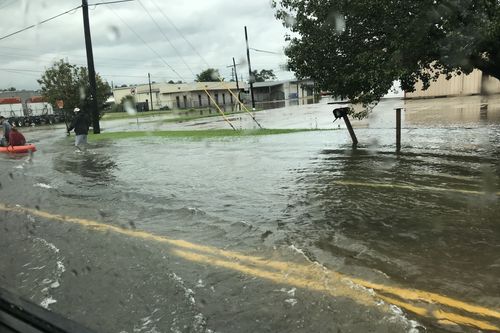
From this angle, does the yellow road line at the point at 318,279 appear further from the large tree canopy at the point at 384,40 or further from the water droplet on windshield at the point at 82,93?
the water droplet on windshield at the point at 82,93

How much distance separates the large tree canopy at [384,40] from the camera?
25.0 feet

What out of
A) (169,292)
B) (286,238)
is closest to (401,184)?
(286,238)

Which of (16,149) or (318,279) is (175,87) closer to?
(16,149)

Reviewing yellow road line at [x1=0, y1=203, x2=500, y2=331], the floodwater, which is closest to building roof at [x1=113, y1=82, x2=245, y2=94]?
the floodwater

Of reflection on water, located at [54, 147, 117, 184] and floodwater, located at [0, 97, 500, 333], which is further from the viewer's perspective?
reflection on water, located at [54, 147, 117, 184]

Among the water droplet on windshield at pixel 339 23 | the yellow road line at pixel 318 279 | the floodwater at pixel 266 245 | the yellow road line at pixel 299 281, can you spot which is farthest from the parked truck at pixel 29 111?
the yellow road line at pixel 299 281

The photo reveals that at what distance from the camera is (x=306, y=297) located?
404 centimetres

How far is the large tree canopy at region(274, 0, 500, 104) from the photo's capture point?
25.0ft

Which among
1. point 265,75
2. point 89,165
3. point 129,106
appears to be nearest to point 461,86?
point 89,165

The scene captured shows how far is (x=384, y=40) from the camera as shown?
30.7 feet

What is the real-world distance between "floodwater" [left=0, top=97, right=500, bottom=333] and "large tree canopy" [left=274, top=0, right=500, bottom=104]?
2091 millimetres

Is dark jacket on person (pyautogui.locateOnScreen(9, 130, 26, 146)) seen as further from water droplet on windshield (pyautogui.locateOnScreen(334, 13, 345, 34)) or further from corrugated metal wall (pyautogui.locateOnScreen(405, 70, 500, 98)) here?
corrugated metal wall (pyautogui.locateOnScreen(405, 70, 500, 98))

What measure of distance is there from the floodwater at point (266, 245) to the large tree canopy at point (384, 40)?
2.09 meters

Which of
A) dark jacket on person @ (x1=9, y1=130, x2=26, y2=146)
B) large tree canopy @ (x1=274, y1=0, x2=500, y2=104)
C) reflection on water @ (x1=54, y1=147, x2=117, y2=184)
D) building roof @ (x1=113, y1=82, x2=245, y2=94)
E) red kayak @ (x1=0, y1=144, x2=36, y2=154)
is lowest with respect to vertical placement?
reflection on water @ (x1=54, y1=147, x2=117, y2=184)
